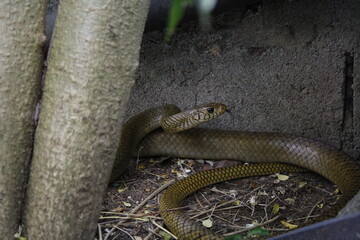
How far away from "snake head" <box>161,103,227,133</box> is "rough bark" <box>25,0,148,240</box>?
177cm

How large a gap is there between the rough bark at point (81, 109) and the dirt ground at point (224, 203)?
86 centimetres

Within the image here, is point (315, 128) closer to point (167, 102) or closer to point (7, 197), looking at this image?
point (167, 102)

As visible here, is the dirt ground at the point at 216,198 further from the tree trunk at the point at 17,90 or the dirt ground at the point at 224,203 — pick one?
the tree trunk at the point at 17,90

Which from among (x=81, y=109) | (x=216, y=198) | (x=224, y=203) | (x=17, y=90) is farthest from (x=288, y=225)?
(x=17, y=90)

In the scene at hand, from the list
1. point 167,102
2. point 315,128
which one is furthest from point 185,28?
point 315,128

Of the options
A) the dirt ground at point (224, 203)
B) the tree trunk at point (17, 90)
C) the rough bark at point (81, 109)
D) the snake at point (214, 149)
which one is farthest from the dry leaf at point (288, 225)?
the tree trunk at point (17, 90)

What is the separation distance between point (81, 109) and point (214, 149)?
2.20 meters

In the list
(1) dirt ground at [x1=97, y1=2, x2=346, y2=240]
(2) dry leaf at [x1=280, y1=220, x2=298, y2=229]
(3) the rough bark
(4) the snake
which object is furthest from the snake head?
(3) the rough bark

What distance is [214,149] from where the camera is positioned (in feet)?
14.9

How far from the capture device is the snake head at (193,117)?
4.32m

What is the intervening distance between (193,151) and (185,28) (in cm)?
102

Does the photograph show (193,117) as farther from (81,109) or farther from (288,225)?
(81,109)

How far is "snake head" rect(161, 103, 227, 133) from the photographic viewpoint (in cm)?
432

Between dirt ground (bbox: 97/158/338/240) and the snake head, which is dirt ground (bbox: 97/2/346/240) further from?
the snake head
